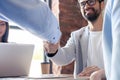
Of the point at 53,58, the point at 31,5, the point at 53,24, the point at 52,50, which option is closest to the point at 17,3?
the point at 31,5

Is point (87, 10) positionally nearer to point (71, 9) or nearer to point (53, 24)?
point (71, 9)

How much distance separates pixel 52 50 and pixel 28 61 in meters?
0.40

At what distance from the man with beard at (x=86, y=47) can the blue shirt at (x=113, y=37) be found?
1.35 meters

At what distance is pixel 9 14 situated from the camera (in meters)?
0.69

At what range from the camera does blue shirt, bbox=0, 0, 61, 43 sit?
660 millimetres

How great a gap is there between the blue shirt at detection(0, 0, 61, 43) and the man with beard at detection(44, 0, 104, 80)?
0.93 m

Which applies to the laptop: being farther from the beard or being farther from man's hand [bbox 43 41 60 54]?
the beard

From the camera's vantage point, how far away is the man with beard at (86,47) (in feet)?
5.96

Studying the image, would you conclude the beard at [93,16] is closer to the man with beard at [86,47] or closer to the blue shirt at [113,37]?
the man with beard at [86,47]

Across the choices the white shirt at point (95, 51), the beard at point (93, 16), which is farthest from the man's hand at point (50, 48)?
the beard at point (93, 16)

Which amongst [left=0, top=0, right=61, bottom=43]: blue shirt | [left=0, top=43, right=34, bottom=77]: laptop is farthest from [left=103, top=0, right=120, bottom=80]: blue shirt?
[left=0, top=43, right=34, bottom=77]: laptop

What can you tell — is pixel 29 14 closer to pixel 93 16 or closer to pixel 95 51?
pixel 95 51

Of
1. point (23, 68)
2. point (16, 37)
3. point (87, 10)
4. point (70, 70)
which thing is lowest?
point (70, 70)

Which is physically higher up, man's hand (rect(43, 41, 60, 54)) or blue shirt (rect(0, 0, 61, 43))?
blue shirt (rect(0, 0, 61, 43))
